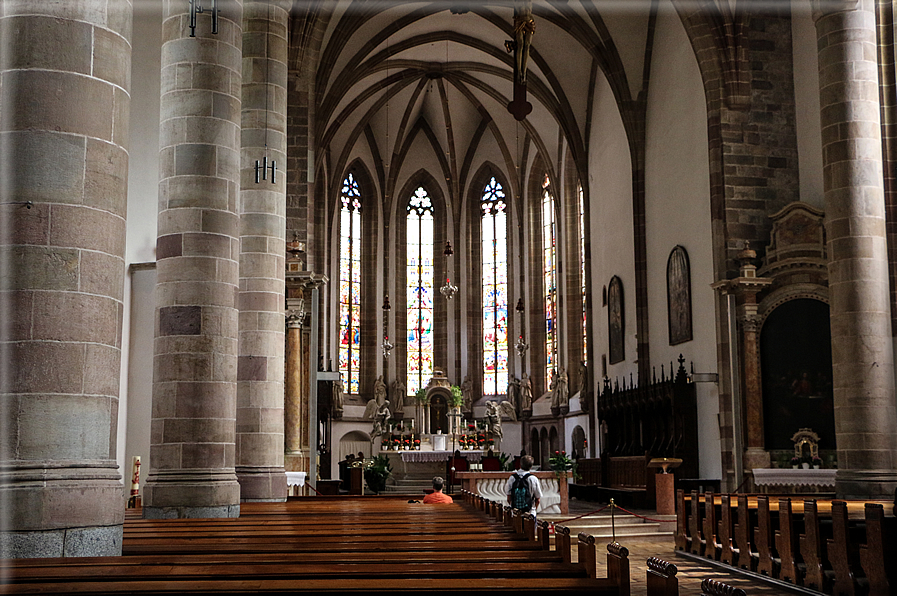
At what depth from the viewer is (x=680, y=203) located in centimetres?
1945

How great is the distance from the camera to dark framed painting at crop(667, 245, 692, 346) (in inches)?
738

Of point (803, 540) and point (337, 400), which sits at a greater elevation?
point (337, 400)

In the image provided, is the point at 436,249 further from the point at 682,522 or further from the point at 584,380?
the point at 682,522

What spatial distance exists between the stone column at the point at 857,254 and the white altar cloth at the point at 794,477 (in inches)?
128

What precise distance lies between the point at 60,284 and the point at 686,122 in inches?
624

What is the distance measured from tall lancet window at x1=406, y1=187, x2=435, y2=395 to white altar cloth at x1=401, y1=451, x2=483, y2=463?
26.4ft

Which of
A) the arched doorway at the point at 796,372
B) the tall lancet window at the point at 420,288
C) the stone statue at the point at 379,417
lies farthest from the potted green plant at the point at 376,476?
the tall lancet window at the point at 420,288

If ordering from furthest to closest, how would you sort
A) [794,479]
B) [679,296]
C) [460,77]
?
[460,77] < [679,296] < [794,479]

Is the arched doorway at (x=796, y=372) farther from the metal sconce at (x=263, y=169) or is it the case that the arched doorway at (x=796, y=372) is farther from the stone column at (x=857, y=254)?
the metal sconce at (x=263, y=169)

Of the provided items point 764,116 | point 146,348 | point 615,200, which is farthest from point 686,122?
point 146,348

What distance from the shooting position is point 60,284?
5.29m

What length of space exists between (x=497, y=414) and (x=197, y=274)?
1941 centimetres

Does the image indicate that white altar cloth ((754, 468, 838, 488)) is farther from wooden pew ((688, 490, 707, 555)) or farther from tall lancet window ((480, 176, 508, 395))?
tall lancet window ((480, 176, 508, 395))

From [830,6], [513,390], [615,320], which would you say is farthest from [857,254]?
[513,390]
